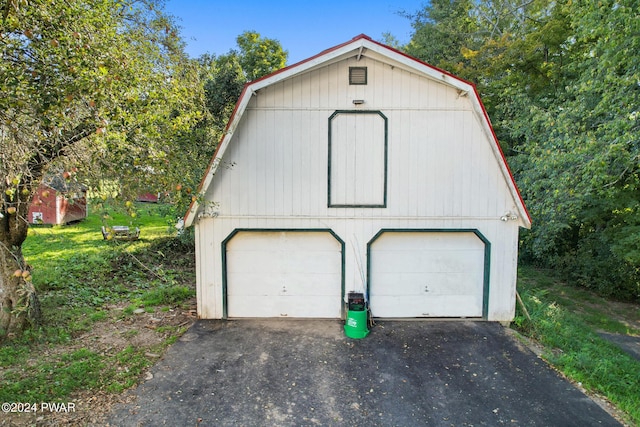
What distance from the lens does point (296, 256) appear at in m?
7.35

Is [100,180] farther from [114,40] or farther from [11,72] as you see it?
[114,40]

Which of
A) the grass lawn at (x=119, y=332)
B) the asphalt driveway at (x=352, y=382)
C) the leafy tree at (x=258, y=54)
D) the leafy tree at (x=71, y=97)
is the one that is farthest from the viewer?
the leafy tree at (x=258, y=54)

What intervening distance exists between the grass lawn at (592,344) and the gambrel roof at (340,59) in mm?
3381

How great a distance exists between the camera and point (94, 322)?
7074 mm

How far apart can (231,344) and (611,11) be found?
984 centimetres

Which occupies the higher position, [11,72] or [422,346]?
[11,72]

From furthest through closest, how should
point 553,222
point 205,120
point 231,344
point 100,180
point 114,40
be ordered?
point 205,120, point 553,222, point 231,344, point 114,40, point 100,180

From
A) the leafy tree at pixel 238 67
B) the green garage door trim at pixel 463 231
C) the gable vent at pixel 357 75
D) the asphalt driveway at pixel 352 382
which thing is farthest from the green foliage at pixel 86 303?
the leafy tree at pixel 238 67

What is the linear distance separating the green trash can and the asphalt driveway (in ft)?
0.51

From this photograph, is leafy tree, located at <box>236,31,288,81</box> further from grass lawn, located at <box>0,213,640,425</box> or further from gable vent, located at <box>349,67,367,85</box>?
gable vent, located at <box>349,67,367,85</box>

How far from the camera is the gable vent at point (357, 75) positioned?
6.93m

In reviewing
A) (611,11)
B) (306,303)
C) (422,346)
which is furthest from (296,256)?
(611,11)

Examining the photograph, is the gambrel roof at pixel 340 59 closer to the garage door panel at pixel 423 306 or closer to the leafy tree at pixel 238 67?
the garage door panel at pixel 423 306

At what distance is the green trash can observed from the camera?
21.6 ft
